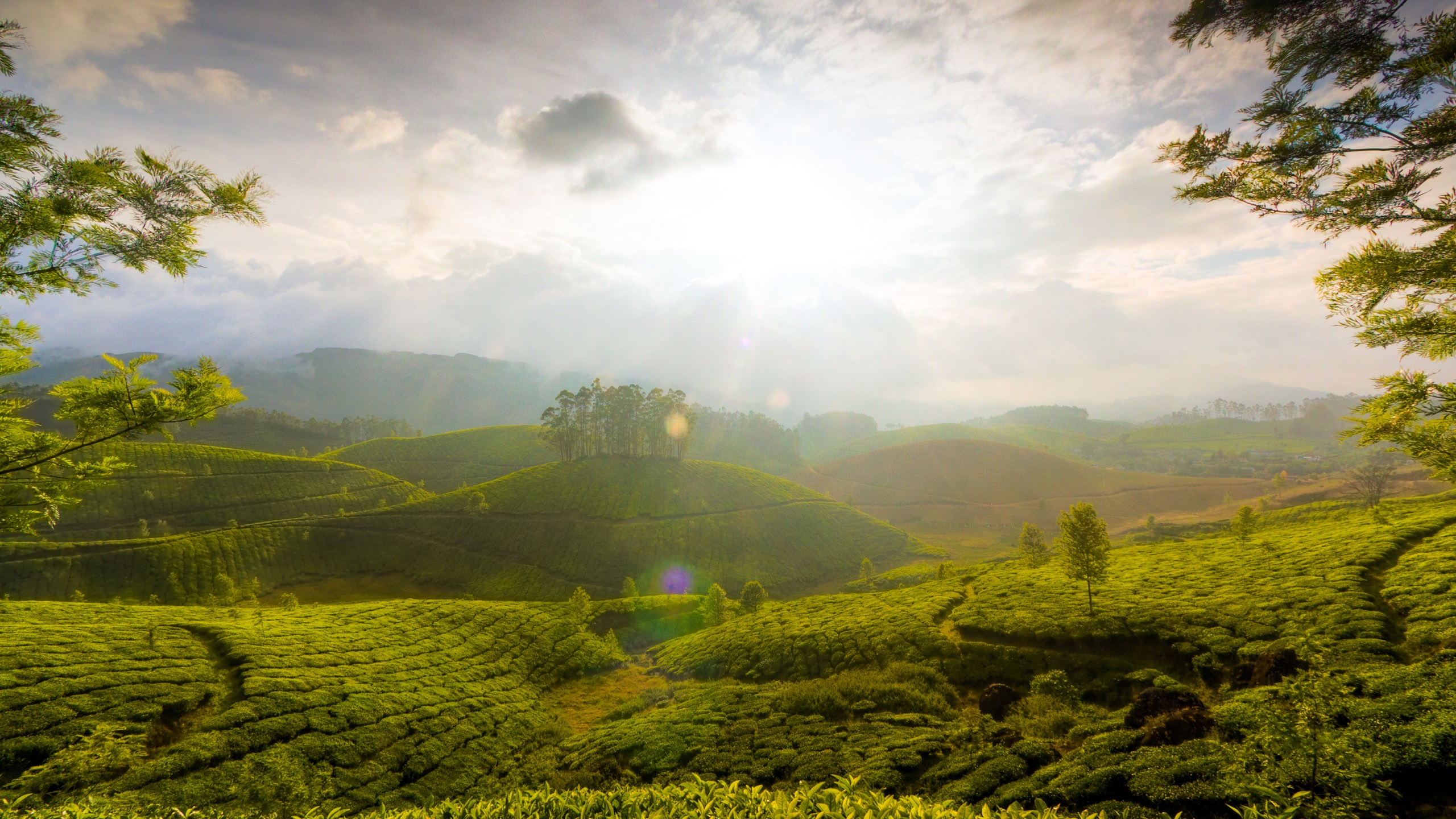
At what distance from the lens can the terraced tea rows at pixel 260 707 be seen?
20297 mm

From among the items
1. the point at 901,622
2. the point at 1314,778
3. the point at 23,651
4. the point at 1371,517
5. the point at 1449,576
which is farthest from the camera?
the point at 1371,517

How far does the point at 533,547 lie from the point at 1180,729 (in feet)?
294

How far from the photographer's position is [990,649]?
3002 cm

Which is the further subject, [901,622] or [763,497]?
[763,497]

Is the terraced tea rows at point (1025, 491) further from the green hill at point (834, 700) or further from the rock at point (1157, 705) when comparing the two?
the rock at point (1157, 705)

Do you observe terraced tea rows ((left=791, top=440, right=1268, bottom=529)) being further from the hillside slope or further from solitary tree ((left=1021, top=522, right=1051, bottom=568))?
solitary tree ((left=1021, top=522, right=1051, bottom=568))

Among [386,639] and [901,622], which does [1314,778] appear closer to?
[901,622]

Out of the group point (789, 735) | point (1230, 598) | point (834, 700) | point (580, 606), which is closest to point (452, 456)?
point (580, 606)

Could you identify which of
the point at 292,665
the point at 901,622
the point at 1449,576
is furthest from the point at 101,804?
the point at 1449,576

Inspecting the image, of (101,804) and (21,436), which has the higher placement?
(21,436)

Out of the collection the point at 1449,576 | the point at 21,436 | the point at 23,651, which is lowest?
the point at 23,651

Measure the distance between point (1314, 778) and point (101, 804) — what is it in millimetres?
28819

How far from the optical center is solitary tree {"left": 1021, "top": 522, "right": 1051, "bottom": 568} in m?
62.3

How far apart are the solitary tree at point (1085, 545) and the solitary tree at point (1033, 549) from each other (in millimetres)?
32159
